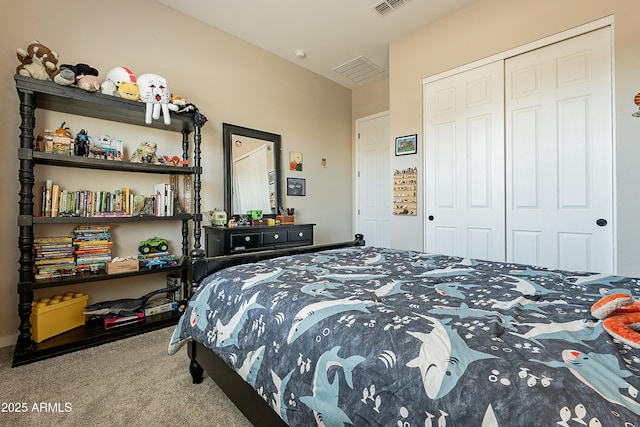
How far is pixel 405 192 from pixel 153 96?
2.73 meters

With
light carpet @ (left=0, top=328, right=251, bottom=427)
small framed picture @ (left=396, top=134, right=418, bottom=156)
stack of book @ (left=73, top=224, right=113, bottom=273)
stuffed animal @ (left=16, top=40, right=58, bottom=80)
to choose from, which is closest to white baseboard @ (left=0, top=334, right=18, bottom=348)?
light carpet @ (left=0, top=328, right=251, bottom=427)

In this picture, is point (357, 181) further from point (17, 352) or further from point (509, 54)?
point (17, 352)

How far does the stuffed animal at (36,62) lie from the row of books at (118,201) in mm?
757

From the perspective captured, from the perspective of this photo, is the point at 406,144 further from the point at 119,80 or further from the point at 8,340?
the point at 8,340

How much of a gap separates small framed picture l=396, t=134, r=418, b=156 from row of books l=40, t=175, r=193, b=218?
2.40m

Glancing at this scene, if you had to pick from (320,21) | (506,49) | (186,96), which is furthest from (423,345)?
(320,21)

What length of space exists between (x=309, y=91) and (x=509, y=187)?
2.93 m

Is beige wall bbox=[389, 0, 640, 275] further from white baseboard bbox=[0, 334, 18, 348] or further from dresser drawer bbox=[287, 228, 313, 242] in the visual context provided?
white baseboard bbox=[0, 334, 18, 348]

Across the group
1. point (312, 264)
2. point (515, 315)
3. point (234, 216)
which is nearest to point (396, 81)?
point (234, 216)

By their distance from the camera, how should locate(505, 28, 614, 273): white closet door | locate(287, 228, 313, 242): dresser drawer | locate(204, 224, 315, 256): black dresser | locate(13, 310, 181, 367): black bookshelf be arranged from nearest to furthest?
locate(13, 310, 181, 367): black bookshelf < locate(505, 28, 614, 273): white closet door < locate(204, 224, 315, 256): black dresser < locate(287, 228, 313, 242): dresser drawer

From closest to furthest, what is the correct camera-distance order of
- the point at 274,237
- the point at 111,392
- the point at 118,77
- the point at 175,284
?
1. the point at 111,392
2. the point at 118,77
3. the point at 175,284
4. the point at 274,237

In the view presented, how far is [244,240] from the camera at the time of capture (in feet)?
9.84

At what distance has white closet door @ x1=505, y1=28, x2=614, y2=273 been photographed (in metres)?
2.25

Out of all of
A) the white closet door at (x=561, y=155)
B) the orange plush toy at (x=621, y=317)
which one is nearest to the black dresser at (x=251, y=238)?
Result: the white closet door at (x=561, y=155)
